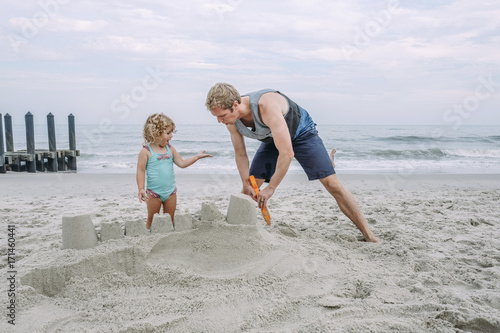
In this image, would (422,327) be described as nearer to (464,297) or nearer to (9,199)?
(464,297)

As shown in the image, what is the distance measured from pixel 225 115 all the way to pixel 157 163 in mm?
870

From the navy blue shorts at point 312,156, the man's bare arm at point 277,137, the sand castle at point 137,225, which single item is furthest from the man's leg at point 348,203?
the sand castle at point 137,225

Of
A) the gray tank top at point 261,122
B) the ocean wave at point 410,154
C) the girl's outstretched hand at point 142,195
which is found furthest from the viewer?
the ocean wave at point 410,154

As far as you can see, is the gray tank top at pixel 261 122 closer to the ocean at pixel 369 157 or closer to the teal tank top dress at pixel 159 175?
the teal tank top dress at pixel 159 175

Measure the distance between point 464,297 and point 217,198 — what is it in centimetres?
392

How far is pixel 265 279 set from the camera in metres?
2.42

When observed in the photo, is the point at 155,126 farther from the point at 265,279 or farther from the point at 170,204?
the point at 265,279

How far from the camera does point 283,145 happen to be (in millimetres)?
2688

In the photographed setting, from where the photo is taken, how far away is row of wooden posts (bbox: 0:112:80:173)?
9.76 meters

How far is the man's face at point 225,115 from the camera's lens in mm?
2746

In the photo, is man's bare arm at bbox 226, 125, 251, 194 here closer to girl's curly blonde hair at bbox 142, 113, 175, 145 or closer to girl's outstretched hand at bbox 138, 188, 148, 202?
girl's curly blonde hair at bbox 142, 113, 175, 145

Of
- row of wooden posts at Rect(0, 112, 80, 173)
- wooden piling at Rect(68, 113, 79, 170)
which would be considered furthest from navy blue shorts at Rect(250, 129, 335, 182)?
wooden piling at Rect(68, 113, 79, 170)

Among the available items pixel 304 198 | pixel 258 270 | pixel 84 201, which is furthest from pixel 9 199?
pixel 258 270

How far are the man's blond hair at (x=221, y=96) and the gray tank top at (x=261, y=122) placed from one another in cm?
21
